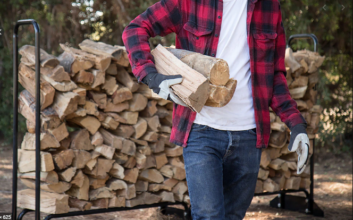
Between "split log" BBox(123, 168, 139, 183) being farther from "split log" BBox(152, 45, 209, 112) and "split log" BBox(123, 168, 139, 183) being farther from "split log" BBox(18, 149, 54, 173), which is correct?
"split log" BBox(152, 45, 209, 112)

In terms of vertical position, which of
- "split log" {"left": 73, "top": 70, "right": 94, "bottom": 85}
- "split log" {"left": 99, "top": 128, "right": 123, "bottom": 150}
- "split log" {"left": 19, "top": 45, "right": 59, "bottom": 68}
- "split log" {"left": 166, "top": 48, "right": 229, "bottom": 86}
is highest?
"split log" {"left": 19, "top": 45, "right": 59, "bottom": 68}

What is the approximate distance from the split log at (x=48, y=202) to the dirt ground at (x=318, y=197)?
2.39 feet

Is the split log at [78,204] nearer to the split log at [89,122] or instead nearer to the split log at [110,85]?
the split log at [89,122]

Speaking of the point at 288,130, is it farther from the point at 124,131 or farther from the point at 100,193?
the point at 100,193

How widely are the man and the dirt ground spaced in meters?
1.88

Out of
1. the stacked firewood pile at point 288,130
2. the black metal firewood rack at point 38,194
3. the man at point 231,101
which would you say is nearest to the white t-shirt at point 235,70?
the man at point 231,101

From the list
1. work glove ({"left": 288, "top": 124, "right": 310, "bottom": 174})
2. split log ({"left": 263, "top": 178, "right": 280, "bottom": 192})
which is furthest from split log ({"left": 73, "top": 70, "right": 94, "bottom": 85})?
split log ({"left": 263, "top": 178, "right": 280, "bottom": 192})

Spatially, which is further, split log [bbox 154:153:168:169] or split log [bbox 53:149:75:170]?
split log [bbox 154:153:168:169]

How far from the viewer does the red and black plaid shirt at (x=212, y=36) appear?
164cm

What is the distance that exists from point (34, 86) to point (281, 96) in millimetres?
1626

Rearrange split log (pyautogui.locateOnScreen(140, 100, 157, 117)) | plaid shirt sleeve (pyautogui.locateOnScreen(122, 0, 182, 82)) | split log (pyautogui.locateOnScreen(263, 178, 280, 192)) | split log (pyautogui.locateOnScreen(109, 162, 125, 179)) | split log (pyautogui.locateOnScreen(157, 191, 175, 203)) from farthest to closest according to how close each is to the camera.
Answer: split log (pyautogui.locateOnScreen(263, 178, 280, 192)) < split log (pyautogui.locateOnScreen(157, 191, 175, 203)) < split log (pyautogui.locateOnScreen(140, 100, 157, 117)) < split log (pyautogui.locateOnScreen(109, 162, 125, 179)) < plaid shirt sleeve (pyautogui.locateOnScreen(122, 0, 182, 82))

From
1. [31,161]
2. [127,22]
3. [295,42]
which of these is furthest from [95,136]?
[295,42]

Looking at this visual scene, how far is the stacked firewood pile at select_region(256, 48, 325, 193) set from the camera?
348cm

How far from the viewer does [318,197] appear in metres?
4.35
